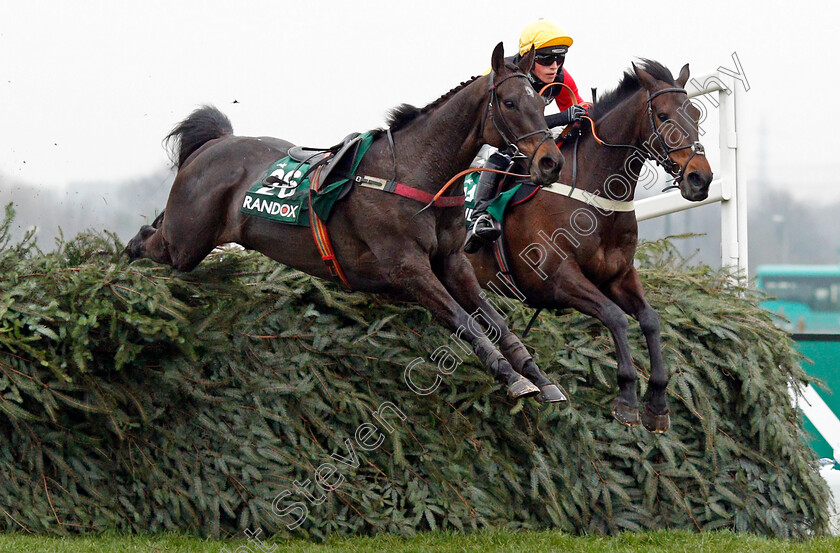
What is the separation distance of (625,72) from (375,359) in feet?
7.95

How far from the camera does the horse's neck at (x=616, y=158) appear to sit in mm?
5156

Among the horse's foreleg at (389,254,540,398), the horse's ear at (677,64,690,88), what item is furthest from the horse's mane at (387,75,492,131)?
the horse's ear at (677,64,690,88)

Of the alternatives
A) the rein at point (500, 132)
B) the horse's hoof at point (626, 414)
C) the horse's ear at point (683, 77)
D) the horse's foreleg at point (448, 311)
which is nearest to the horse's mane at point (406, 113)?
the rein at point (500, 132)

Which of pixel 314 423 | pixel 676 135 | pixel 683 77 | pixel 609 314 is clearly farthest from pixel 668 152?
pixel 314 423

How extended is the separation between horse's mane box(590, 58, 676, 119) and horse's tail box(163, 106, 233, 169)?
2631mm

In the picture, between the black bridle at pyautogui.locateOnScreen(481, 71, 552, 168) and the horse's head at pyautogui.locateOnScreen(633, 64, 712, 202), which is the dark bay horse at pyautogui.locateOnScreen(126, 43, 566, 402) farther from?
the horse's head at pyautogui.locateOnScreen(633, 64, 712, 202)

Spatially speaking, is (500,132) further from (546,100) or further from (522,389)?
(522,389)

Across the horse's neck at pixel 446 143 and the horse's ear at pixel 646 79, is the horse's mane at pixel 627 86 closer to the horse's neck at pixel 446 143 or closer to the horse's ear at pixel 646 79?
the horse's ear at pixel 646 79

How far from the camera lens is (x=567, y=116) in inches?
213

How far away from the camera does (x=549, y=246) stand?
5.20 meters

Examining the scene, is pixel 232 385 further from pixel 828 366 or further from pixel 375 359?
pixel 828 366

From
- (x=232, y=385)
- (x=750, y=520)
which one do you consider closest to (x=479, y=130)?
(x=232, y=385)

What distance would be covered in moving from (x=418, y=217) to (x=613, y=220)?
1.34 m

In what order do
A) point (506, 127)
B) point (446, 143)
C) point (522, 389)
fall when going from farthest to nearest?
point (446, 143) < point (506, 127) < point (522, 389)
